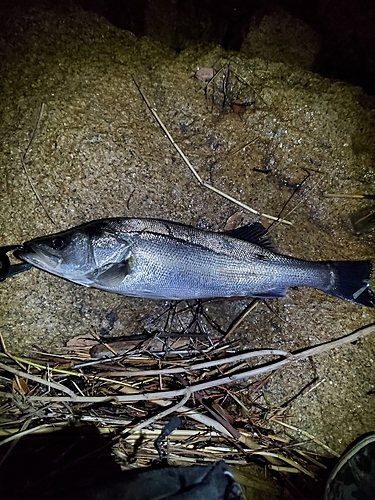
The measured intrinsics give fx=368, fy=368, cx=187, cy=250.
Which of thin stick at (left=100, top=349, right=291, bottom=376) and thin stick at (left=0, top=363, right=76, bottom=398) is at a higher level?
thin stick at (left=100, top=349, right=291, bottom=376)

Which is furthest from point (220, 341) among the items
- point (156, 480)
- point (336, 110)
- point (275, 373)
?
point (336, 110)

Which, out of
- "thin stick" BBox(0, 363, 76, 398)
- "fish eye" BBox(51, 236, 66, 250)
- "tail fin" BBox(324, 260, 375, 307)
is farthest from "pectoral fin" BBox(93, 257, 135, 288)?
"tail fin" BBox(324, 260, 375, 307)

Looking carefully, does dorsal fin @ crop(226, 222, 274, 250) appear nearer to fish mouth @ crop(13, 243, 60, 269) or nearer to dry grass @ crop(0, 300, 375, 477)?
dry grass @ crop(0, 300, 375, 477)

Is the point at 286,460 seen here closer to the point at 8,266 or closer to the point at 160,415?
the point at 160,415

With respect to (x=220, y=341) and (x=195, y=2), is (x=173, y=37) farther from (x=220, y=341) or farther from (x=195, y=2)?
(x=220, y=341)

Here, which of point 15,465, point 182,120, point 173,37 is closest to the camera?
point 15,465

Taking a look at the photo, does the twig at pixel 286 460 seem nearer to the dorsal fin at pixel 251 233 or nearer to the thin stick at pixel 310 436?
the thin stick at pixel 310 436

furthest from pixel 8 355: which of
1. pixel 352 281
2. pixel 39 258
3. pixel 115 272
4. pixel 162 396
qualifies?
pixel 352 281
